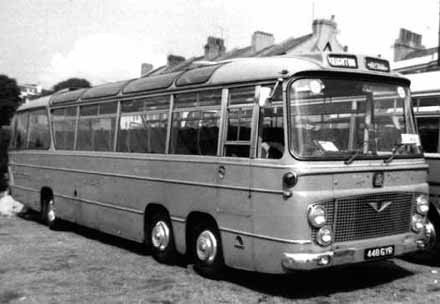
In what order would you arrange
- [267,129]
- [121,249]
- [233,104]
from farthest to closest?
1. [121,249]
2. [233,104]
3. [267,129]

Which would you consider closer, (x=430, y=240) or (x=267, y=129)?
(x=267, y=129)

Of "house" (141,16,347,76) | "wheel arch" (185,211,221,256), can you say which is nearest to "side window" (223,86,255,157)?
"wheel arch" (185,211,221,256)

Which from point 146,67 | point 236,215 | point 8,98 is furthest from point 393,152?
point 8,98

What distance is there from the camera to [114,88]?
10.8 m

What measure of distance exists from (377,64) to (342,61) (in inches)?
25.1

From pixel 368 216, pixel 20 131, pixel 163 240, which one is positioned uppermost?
pixel 20 131

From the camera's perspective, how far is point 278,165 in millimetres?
6715

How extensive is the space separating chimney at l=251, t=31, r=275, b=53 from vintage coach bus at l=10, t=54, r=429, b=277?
2837cm

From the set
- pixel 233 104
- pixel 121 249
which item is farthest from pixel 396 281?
pixel 121 249

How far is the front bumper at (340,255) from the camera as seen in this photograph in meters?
6.51

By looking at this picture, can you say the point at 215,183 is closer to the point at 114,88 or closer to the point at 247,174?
the point at 247,174

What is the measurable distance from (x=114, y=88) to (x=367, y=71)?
511cm

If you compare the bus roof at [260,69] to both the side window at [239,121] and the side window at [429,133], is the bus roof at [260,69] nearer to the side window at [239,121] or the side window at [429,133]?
the side window at [239,121]

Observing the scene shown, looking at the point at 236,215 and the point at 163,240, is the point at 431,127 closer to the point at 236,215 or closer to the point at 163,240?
the point at 236,215
